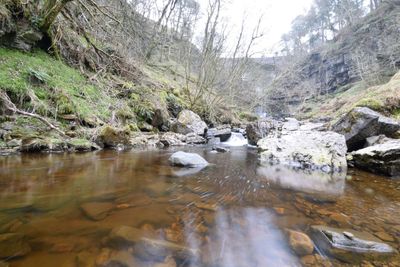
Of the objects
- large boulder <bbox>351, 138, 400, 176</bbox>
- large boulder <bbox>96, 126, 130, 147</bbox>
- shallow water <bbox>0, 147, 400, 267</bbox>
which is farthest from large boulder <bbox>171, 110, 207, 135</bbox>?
large boulder <bbox>351, 138, 400, 176</bbox>

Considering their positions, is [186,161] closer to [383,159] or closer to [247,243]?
[247,243]

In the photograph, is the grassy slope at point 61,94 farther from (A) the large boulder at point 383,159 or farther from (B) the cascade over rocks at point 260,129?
(A) the large boulder at point 383,159

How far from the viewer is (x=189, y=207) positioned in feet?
7.31

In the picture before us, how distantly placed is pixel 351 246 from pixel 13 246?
85.7 inches

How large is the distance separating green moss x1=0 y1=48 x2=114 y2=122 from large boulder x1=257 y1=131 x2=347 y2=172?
182 inches

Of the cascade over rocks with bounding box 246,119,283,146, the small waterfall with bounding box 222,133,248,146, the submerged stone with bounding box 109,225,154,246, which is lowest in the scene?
the submerged stone with bounding box 109,225,154,246

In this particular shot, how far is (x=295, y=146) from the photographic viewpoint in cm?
523

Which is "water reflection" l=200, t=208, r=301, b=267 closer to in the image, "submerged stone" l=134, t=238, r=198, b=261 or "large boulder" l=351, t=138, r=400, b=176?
"submerged stone" l=134, t=238, r=198, b=261

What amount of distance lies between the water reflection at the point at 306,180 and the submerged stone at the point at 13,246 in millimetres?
2794

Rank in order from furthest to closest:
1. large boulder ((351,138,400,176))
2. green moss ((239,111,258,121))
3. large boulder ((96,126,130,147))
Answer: green moss ((239,111,258,121)) → large boulder ((96,126,130,147)) → large boulder ((351,138,400,176))

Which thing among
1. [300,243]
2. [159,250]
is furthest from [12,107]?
[300,243]

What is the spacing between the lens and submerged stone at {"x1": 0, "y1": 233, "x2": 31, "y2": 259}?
1.29 m

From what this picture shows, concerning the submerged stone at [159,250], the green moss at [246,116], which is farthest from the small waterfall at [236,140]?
the green moss at [246,116]

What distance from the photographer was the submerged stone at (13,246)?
1.29 metres
